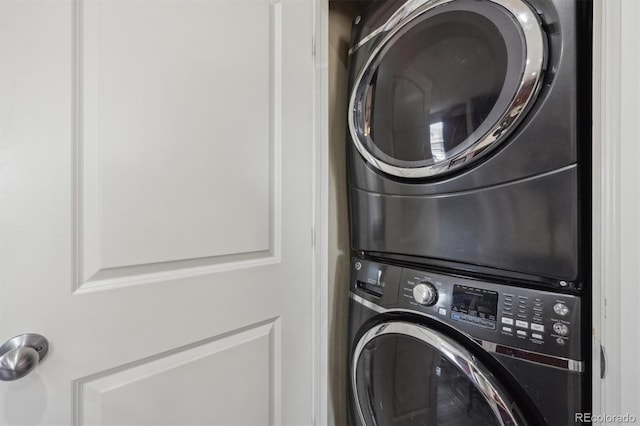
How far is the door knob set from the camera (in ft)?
1.56

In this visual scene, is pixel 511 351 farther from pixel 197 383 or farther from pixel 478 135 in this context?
pixel 197 383

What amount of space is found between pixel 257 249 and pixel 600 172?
81 centimetres

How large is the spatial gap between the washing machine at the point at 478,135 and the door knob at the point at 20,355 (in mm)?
836

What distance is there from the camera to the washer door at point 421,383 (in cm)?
63

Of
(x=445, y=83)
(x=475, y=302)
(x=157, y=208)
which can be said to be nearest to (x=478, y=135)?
(x=445, y=83)

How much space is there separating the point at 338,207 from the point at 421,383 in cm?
65

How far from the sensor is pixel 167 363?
0.69 metres

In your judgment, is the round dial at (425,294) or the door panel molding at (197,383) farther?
the round dial at (425,294)

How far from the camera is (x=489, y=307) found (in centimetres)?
65

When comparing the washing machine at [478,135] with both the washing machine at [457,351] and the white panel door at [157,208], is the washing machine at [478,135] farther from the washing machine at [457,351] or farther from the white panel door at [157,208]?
the white panel door at [157,208]

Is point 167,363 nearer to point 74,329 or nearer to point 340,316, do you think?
point 74,329

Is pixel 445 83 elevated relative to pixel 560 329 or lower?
elevated

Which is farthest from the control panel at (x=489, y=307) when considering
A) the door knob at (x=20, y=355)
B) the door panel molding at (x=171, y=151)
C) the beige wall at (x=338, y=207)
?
the door knob at (x=20, y=355)

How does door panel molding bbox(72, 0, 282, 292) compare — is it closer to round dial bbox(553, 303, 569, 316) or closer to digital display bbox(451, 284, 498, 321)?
digital display bbox(451, 284, 498, 321)
